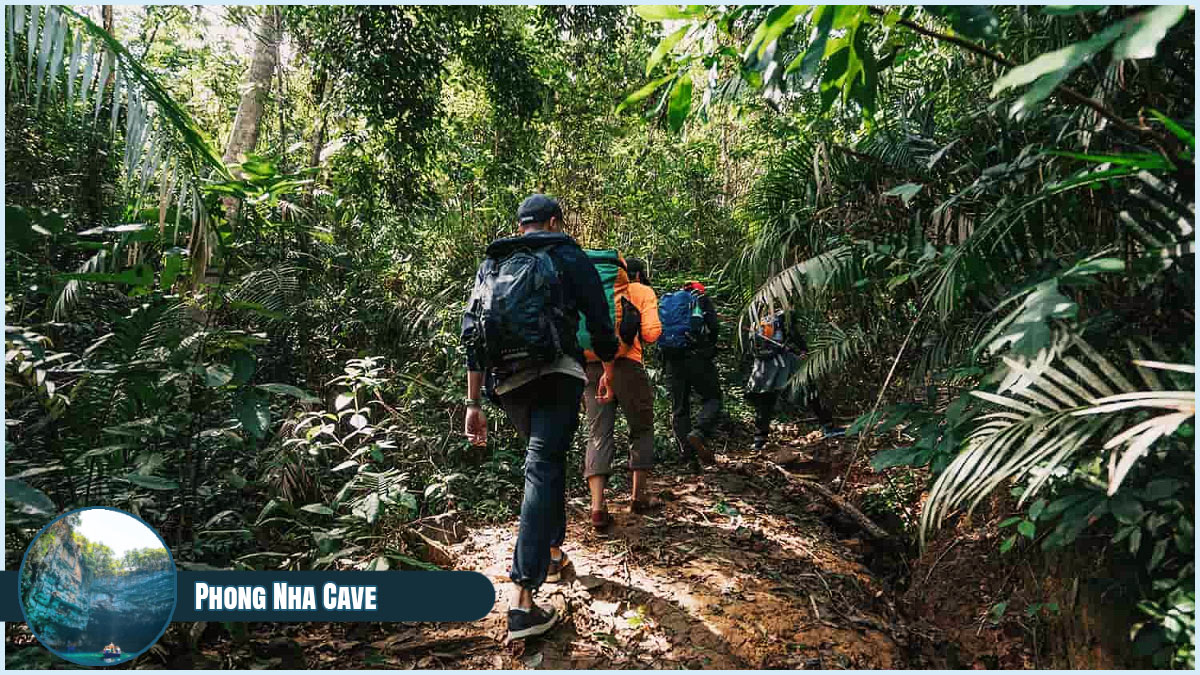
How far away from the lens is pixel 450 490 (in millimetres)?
4586

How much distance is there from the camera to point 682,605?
3.01 m

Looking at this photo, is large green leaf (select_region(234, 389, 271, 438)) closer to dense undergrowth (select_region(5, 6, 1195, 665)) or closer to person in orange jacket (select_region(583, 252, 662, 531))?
dense undergrowth (select_region(5, 6, 1195, 665))

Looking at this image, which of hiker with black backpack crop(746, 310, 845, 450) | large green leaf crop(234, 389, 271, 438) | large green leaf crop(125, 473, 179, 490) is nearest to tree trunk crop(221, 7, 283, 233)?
large green leaf crop(234, 389, 271, 438)

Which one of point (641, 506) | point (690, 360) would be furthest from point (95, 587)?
point (690, 360)

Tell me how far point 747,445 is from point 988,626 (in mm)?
4152

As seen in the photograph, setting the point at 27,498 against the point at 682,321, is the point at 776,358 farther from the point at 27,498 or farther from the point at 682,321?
the point at 27,498

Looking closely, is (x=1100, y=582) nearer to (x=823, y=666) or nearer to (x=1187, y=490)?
(x=1187, y=490)

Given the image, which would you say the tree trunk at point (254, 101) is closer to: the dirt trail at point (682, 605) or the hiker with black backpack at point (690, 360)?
the hiker with black backpack at point (690, 360)

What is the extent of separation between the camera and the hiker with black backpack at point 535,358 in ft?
8.57

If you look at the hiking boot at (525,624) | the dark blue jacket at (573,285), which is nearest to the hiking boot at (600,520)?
the hiking boot at (525,624)

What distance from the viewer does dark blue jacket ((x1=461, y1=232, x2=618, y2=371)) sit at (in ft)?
9.17

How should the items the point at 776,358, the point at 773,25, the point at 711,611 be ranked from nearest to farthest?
the point at 773,25
the point at 711,611
the point at 776,358

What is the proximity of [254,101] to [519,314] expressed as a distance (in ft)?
14.8

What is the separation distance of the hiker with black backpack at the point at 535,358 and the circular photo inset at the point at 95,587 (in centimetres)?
124
